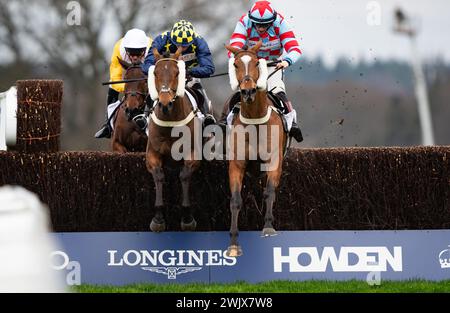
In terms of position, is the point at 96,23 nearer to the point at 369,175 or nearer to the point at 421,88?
the point at 421,88

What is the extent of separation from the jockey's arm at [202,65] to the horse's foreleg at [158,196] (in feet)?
3.35

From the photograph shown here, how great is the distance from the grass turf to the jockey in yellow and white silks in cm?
330

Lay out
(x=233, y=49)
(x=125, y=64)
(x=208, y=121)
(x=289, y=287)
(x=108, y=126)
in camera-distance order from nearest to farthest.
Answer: (x=289, y=287)
(x=233, y=49)
(x=208, y=121)
(x=125, y=64)
(x=108, y=126)

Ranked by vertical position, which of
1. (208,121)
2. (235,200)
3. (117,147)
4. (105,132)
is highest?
(208,121)

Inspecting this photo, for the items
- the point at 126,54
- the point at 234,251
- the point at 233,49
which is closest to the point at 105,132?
the point at 126,54

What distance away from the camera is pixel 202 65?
1014 centimetres

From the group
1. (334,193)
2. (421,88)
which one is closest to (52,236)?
(334,193)

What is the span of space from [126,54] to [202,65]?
2.10 metres

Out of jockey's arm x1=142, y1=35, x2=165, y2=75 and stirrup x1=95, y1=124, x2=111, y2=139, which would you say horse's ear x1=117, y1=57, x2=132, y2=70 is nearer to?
jockey's arm x1=142, y1=35, x2=165, y2=75

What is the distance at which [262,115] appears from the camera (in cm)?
959

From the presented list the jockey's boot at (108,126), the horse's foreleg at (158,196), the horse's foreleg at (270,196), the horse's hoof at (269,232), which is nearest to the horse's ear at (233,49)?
the horse's foreleg at (270,196)

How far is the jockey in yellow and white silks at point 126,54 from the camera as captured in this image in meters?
11.5

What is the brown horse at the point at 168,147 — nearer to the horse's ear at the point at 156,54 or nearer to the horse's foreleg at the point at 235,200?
the horse's ear at the point at 156,54

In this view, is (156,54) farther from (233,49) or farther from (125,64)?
(125,64)
